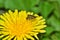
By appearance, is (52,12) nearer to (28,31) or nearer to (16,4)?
(16,4)

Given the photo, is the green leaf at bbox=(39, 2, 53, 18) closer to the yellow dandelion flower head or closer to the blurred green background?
the blurred green background

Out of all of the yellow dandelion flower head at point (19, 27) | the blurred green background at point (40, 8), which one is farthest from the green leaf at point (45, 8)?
the yellow dandelion flower head at point (19, 27)

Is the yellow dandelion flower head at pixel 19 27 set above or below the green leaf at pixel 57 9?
below

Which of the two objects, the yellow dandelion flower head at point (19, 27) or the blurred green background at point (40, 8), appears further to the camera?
the blurred green background at point (40, 8)

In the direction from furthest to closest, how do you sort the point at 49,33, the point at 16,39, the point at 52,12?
the point at 52,12, the point at 49,33, the point at 16,39

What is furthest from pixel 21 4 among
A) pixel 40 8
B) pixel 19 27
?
pixel 19 27

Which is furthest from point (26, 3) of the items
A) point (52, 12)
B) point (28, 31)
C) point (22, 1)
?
point (28, 31)

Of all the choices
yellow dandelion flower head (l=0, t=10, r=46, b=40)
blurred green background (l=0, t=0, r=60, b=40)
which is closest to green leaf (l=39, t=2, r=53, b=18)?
blurred green background (l=0, t=0, r=60, b=40)

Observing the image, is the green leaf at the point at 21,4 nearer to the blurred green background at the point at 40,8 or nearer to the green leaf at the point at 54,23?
the blurred green background at the point at 40,8

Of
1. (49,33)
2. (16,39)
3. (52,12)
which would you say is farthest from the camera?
(52,12)
